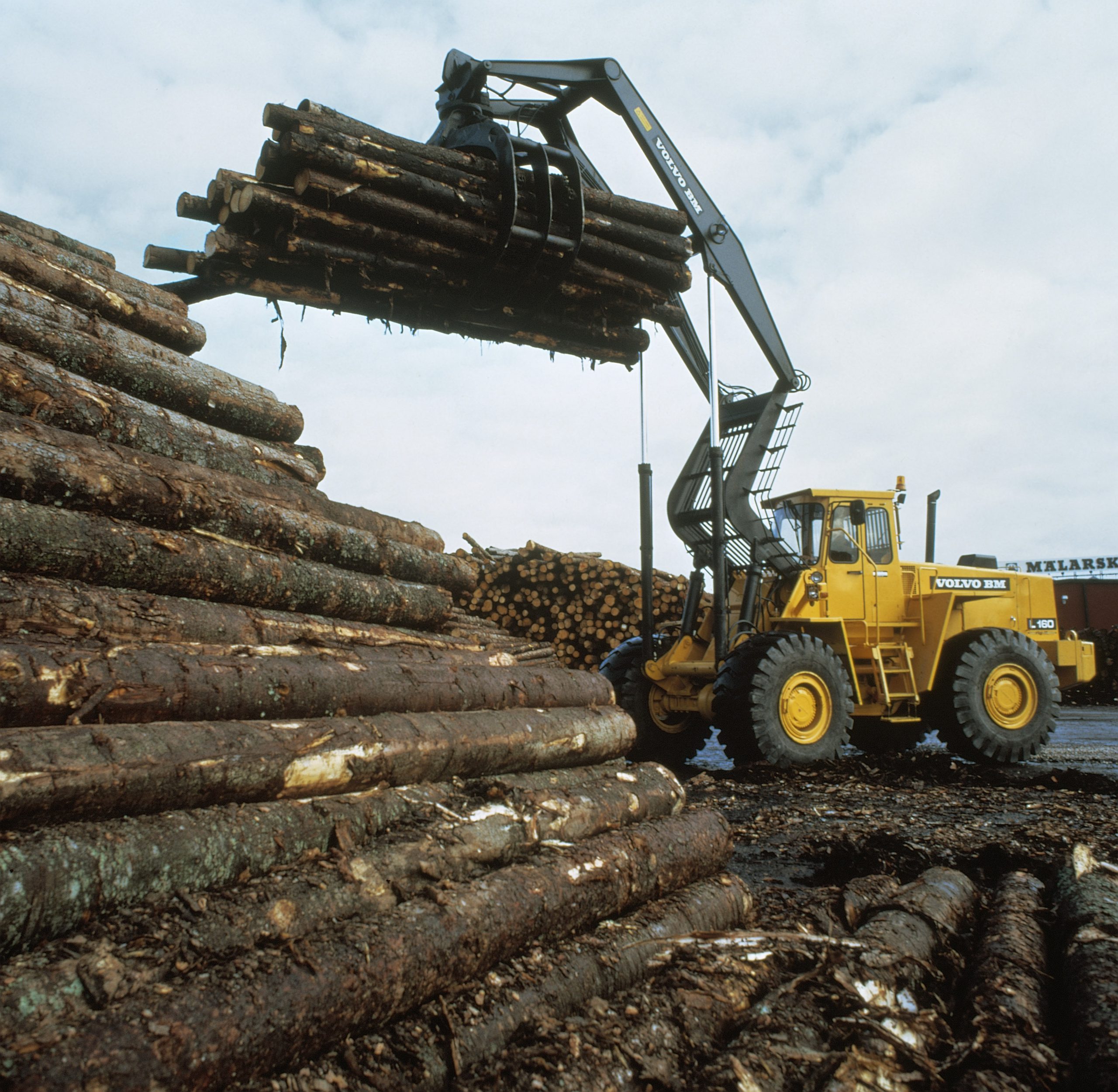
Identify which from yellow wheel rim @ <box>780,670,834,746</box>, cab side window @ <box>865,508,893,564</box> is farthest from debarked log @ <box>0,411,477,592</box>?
cab side window @ <box>865,508,893,564</box>

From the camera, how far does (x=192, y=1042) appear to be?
178cm

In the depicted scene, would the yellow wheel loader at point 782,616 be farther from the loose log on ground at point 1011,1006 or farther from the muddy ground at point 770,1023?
the loose log on ground at point 1011,1006

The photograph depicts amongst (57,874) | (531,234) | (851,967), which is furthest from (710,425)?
(57,874)

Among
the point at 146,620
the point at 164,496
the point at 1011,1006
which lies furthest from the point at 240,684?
the point at 1011,1006

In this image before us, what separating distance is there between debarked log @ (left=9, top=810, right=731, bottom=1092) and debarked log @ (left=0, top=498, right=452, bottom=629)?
5.36ft

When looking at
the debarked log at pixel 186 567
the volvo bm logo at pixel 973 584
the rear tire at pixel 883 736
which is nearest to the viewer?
the debarked log at pixel 186 567

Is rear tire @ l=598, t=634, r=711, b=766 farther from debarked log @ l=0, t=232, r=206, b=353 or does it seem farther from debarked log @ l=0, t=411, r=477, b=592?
debarked log @ l=0, t=232, r=206, b=353

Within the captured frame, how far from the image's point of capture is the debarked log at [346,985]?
169 cm

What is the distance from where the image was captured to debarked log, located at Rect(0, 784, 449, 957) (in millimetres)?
1945

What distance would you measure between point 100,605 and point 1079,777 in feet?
24.2

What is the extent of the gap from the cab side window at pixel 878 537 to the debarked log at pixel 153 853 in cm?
709

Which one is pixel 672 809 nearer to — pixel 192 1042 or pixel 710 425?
pixel 192 1042

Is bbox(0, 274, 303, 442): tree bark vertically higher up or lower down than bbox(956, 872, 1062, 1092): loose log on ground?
higher up

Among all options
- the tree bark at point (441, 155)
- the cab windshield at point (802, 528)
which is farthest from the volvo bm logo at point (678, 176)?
the cab windshield at point (802, 528)
